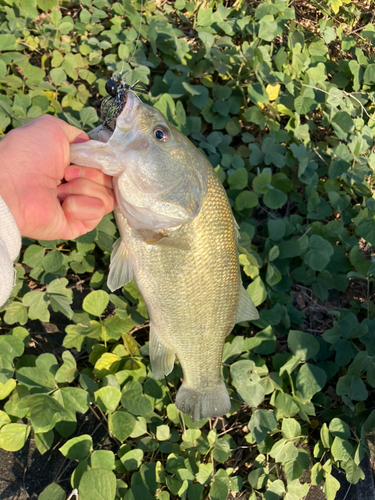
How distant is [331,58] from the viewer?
4.69 meters

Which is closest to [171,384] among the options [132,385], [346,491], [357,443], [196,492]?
[132,385]

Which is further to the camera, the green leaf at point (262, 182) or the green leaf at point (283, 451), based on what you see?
the green leaf at point (262, 182)

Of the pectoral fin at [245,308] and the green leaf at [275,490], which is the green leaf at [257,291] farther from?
the green leaf at [275,490]

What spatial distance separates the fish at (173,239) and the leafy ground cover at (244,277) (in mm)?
401

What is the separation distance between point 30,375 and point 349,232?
117 inches

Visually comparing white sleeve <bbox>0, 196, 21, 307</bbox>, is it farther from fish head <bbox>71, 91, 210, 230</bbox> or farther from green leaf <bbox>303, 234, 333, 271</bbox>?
green leaf <bbox>303, 234, 333, 271</bbox>

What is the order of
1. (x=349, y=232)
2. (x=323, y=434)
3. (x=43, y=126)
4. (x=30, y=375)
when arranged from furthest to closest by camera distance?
(x=349, y=232)
(x=323, y=434)
(x=30, y=375)
(x=43, y=126)

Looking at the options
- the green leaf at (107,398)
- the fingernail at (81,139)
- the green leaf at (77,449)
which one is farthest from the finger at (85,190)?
the green leaf at (77,449)

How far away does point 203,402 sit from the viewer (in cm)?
245

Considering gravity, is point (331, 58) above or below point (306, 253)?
above

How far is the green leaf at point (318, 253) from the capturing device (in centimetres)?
307

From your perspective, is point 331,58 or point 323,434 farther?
point 331,58

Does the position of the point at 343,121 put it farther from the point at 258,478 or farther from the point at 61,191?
the point at 258,478

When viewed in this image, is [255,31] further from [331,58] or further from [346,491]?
[346,491]
